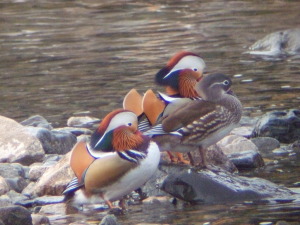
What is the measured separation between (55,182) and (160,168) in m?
0.94

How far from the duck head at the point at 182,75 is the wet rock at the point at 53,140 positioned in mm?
1687

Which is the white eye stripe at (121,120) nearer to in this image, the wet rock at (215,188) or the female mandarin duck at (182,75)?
the wet rock at (215,188)

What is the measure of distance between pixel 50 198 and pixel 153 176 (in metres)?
0.92

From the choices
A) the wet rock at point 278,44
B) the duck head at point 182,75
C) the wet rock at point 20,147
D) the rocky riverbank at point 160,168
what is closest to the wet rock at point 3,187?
the rocky riverbank at point 160,168

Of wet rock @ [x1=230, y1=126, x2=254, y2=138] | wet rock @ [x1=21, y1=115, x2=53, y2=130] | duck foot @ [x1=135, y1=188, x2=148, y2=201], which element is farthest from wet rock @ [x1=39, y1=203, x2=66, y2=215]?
wet rock @ [x1=21, y1=115, x2=53, y2=130]

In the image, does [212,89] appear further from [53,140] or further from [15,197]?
[53,140]

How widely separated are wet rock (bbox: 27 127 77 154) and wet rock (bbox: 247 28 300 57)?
Answer: 20.2 ft

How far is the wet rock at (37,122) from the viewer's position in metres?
11.2

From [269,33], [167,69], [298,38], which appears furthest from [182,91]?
[269,33]

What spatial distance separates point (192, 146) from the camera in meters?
8.36

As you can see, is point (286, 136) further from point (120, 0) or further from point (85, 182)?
point (120, 0)

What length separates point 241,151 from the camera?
31.4ft

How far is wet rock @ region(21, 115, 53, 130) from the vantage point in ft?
36.8

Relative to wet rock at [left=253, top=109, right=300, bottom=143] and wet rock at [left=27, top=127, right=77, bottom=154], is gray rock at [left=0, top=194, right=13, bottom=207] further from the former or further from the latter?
wet rock at [left=253, top=109, right=300, bottom=143]
